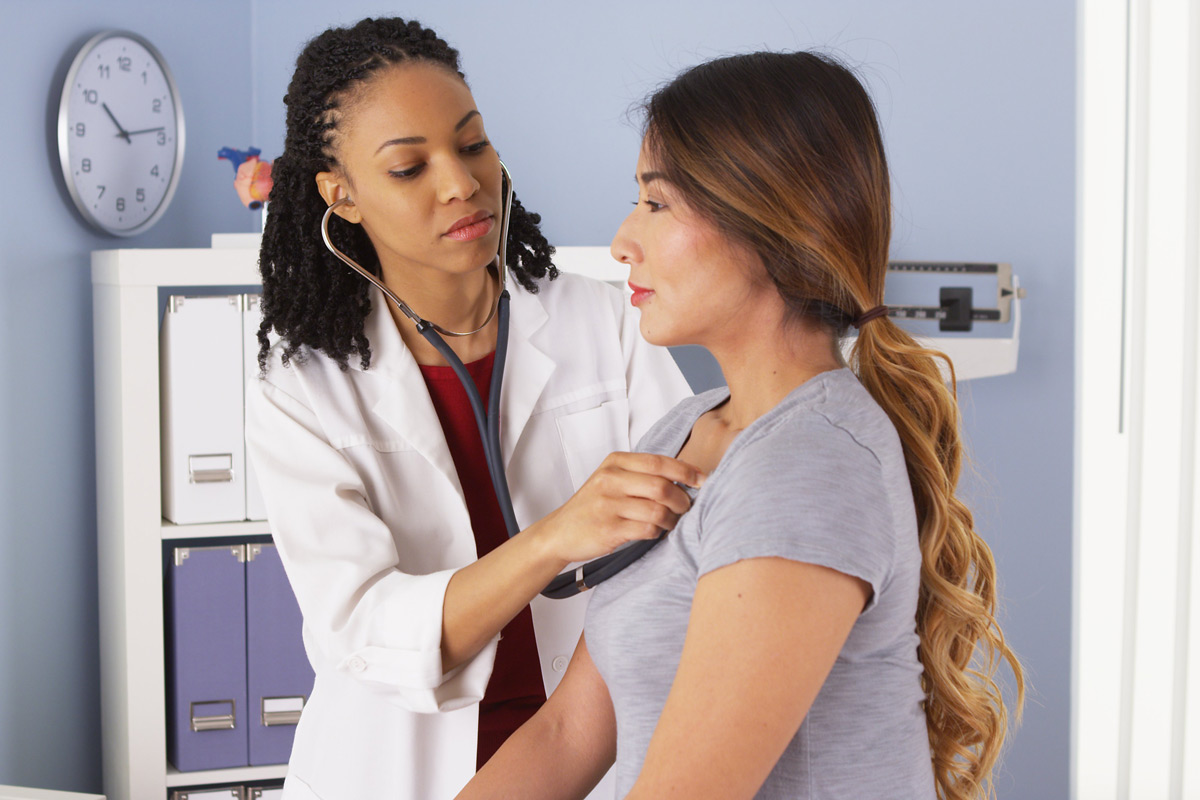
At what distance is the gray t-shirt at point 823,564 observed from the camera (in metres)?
0.74

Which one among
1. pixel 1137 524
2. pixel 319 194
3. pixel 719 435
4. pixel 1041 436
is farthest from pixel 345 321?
pixel 1041 436

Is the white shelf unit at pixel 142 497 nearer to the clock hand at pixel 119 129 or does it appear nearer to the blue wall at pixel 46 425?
the blue wall at pixel 46 425

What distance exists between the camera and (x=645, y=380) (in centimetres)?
137

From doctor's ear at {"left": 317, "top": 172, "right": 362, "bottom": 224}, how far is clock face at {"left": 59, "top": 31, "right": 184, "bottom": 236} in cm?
93

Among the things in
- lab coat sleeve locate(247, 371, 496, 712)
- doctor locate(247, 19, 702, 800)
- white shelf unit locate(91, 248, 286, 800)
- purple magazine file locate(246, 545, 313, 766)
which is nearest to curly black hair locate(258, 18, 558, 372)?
doctor locate(247, 19, 702, 800)

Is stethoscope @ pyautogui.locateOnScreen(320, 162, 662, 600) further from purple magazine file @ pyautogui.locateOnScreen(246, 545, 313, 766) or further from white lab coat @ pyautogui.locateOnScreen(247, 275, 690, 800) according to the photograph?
purple magazine file @ pyautogui.locateOnScreen(246, 545, 313, 766)

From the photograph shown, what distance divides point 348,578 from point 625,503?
39 centimetres

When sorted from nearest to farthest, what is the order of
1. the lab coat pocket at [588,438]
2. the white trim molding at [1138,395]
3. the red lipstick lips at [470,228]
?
1. the red lipstick lips at [470,228]
2. the lab coat pocket at [588,438]
3. the white trim molding at [1138,395]

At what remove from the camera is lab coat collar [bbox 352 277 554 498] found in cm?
124

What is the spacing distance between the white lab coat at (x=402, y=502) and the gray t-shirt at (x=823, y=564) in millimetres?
291

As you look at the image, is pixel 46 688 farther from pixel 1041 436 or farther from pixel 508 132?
pixel 1041 436

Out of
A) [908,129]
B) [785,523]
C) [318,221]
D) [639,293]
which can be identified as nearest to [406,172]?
[318,221]

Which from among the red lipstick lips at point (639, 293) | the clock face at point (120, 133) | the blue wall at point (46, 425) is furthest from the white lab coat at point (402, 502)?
the clock face at point (120, 133)

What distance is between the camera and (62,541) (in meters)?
2.00
